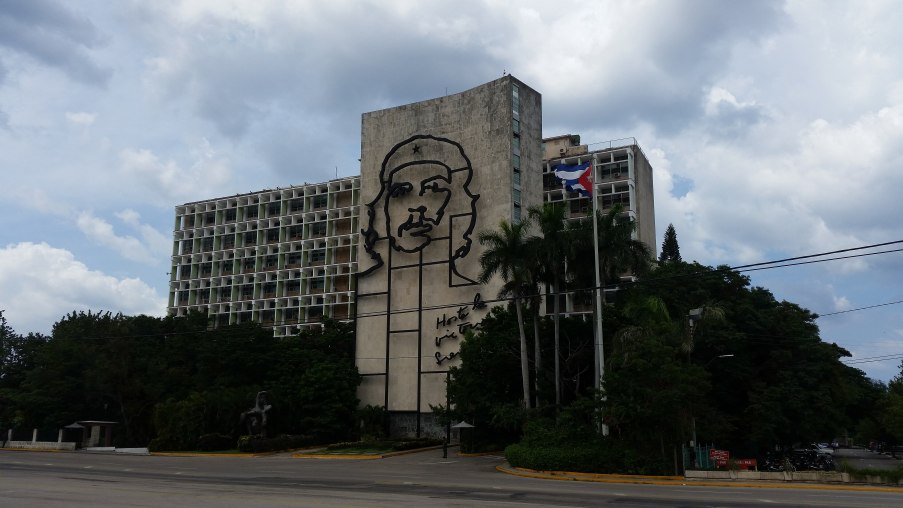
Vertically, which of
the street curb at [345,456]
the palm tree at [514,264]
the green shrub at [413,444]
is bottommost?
the street curb at [345,456]

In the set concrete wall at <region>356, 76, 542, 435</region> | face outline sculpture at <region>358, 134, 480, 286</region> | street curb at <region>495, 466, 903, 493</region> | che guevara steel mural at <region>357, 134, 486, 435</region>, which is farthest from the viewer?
face outline sculpture at <region>358, 134, 480, 286</region>

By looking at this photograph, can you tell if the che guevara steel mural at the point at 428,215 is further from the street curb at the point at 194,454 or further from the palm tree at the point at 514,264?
the street curb at the point at 194,454

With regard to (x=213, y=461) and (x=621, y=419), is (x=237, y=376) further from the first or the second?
(x=621, y=419)

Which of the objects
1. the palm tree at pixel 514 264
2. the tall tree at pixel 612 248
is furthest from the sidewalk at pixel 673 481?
the tall tree at pixel 612 248

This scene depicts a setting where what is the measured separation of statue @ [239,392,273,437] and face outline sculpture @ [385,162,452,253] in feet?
63.3

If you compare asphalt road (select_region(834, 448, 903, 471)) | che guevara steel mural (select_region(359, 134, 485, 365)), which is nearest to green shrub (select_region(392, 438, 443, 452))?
che guevara steel mural (select_region(359, 134, 485, 365))

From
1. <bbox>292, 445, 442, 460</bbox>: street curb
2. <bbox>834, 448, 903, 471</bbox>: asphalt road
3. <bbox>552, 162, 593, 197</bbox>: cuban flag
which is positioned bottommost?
<bbox>834, 448, 903, 471</bbox>: asphalt road

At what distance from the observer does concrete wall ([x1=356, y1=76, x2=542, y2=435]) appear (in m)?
68.5

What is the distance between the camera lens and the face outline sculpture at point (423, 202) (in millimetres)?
70138

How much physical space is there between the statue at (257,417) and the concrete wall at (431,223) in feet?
39.8

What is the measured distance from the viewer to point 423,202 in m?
72.8

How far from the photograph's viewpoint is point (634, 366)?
36531 mm

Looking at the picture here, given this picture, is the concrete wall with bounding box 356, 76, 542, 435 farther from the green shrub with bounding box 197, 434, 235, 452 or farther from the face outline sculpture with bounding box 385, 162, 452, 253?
the green shrub with bounding box 197, 434, 235, 452

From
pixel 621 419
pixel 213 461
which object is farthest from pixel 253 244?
pixel 621 419
